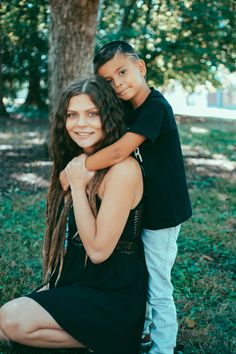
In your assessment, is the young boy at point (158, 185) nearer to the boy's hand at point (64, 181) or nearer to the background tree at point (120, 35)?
the boy's hand at point (64, 181)

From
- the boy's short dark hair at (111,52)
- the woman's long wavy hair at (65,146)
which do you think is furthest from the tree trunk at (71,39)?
the woman's long wavy hair at (65,146)

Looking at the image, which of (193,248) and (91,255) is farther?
(193,248)

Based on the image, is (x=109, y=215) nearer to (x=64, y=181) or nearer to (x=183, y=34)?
(x=64, y=181)

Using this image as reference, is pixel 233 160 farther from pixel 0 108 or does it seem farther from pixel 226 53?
pixel 0 108

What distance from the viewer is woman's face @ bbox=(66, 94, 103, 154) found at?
248 cm

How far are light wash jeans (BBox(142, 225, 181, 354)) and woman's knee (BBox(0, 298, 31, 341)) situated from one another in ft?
2.76

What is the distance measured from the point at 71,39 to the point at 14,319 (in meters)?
5.03

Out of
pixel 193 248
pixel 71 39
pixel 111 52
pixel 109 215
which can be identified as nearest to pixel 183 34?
pixel 71 39

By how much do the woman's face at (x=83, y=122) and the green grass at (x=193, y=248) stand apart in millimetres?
1583

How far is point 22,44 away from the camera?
14.7 m

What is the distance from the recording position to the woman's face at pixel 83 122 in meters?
2.48

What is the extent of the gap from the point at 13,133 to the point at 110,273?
10.6 meters

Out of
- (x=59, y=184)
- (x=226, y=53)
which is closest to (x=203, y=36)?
(x=226, y=53)

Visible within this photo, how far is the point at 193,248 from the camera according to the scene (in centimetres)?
473
